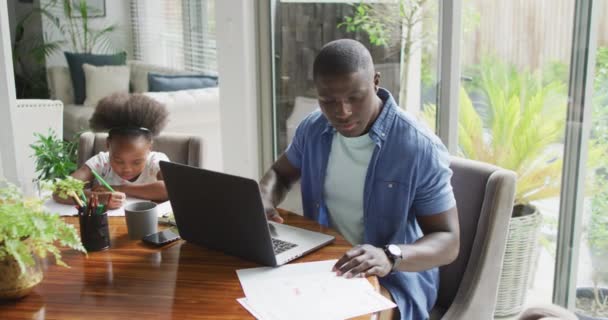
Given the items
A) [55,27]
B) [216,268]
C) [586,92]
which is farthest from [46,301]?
[55,27]

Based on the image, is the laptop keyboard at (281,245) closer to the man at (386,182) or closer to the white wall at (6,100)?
the man at (386,182)

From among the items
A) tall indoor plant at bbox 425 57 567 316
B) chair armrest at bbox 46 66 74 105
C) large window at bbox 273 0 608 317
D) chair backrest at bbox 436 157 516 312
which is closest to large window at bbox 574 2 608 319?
large window at bbox 273 0 608 317

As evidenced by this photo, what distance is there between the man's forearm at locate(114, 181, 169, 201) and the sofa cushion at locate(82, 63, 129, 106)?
4.26 meters

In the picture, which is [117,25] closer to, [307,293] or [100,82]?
[100,82]

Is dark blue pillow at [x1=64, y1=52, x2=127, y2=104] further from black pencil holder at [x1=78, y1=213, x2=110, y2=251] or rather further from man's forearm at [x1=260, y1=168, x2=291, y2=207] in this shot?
black pencil holder at [x1=78, y1=213, x2=110, y2=251]

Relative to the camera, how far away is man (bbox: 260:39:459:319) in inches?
59.9

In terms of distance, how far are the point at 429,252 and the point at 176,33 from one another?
17.5ft

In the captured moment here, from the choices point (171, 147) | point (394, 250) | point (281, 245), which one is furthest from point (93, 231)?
point (171, 147)

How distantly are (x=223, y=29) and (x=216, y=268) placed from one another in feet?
6.36

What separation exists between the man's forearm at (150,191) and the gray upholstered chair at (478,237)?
91 cm

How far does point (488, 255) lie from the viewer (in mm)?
1577

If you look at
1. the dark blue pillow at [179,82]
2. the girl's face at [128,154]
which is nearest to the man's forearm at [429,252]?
the girl's face at [128,154]

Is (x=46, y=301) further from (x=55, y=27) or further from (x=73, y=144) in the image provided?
(x=55, y=27)

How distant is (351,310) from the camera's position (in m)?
1.18
